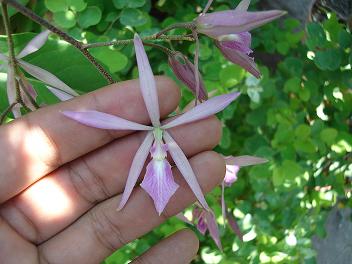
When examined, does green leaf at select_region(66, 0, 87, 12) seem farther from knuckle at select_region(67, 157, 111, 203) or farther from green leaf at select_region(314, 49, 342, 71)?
Answer: green leaf at select_region(314, 49, 342, 71)

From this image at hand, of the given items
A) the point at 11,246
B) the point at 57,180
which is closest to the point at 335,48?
the point at 57,180

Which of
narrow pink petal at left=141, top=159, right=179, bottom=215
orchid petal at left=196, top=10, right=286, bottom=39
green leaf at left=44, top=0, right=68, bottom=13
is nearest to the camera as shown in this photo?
orchid petal at left=196, top=10, right=286, bottom=39

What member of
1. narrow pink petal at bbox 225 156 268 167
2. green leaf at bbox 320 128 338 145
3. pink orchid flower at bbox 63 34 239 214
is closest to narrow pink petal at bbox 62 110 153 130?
pink orchid flower at bbox 63 34 239 214

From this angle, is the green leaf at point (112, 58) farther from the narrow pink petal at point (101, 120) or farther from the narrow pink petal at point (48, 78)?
the narrow pink petal at point (101, 120)

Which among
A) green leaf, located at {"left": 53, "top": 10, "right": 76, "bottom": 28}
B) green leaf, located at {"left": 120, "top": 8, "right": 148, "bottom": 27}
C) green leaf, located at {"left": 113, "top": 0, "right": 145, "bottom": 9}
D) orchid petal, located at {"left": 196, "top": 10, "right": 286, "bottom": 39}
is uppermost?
orchid petal, located at {"left": 196, "top": 10, "right": 286, "bottom": 39}

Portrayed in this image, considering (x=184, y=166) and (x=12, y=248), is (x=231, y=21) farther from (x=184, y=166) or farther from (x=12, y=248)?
(x=12, y=248)

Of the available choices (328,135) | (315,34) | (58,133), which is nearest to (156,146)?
(58,133)

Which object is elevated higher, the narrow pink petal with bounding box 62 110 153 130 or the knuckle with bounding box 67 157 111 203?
the narrow pink petal with bounding box 62 110 153 130

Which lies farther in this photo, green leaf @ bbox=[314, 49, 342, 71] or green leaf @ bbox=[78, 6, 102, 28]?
green leaf @ bbox=[78, 6, 102, 28]
